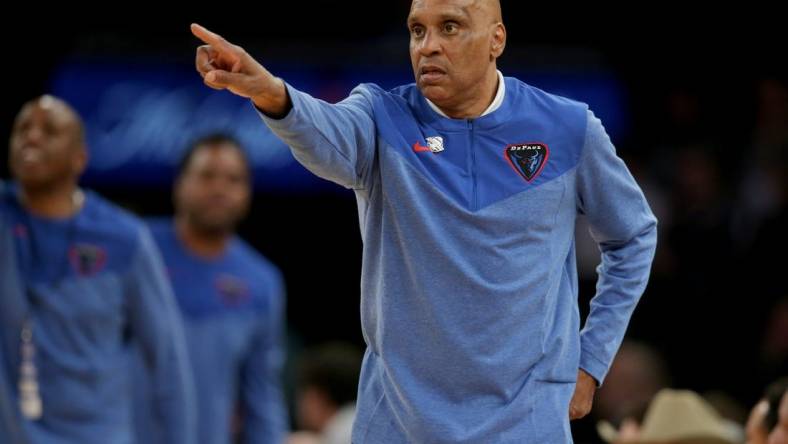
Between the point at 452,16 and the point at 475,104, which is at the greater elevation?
the point at 452,16

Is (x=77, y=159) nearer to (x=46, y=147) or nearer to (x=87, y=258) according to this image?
(x=46, y=147)

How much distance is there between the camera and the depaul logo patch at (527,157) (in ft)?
14.1

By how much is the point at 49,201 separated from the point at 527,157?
9.91 ft

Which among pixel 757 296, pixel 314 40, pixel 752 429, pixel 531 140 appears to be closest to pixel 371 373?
pixel 531 140

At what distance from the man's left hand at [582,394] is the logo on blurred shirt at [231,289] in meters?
4.15

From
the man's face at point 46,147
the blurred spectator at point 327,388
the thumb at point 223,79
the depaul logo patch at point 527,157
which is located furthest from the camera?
the blurred spectator at point 327,388

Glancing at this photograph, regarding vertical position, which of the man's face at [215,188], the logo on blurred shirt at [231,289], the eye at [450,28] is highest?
the eye at [450,28]

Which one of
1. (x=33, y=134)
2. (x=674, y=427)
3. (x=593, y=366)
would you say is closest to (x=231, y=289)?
(x=33, y=134)

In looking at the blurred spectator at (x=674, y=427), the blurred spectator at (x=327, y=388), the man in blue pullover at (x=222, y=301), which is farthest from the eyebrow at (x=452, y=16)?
the man in blue pullover at (x=222, y=301)

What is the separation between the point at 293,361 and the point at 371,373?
7656mm

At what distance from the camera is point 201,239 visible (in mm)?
8500

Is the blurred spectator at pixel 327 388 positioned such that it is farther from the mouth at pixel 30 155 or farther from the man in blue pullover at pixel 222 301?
the mouth at pixel 30 155

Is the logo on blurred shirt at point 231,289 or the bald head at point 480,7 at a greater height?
the bald head at point 480,7

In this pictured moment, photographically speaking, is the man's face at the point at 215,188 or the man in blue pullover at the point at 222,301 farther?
the man's face at the point at 215,188
